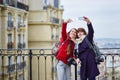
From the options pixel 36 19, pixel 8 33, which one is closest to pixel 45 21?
pixel 36 19

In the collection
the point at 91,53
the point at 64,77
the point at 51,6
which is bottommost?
the point at 64,77

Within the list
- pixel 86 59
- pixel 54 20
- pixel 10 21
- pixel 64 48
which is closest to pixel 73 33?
pixel 64 48

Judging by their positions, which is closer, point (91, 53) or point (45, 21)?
point (91, 53)

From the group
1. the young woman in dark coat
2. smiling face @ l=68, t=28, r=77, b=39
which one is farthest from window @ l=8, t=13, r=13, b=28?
the young woman in dark coat

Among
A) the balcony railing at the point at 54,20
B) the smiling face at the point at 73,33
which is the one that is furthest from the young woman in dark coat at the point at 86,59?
the balcony railing at the point at 54,20

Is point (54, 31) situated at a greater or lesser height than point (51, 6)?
lesser

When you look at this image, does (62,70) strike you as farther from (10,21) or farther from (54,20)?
(54,20)

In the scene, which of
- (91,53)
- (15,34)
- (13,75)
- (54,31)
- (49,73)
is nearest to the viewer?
(91,53)

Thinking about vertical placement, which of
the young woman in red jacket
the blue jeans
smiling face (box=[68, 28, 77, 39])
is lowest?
the blue jeans

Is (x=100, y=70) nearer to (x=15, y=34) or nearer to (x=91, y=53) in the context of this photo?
(x=91, y=53)

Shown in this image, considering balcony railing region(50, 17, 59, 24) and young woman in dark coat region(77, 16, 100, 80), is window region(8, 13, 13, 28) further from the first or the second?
young woman in dark coat region(77, 16, 100, 80)

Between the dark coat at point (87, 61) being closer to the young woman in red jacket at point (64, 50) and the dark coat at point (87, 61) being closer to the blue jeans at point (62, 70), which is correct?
the young woman in red jacket at point (64, 50)

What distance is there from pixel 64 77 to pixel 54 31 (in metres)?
24.6

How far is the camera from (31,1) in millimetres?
29438
